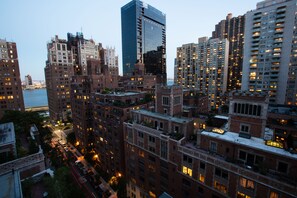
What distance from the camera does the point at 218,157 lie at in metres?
26.5

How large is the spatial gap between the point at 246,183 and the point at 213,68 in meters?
123

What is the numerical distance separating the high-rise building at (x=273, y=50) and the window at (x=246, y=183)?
99.8 meters

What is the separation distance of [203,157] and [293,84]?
104460 mm

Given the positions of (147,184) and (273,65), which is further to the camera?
(273,65)

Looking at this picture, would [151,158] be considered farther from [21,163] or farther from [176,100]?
[21,163]

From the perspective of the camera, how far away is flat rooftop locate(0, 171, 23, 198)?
15.8 metres

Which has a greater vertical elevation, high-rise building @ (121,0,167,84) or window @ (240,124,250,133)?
high-rise building @ (121,0,167,84)

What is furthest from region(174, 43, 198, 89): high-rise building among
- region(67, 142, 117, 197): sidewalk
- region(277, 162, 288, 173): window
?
region(277, 162, 288, 173): window

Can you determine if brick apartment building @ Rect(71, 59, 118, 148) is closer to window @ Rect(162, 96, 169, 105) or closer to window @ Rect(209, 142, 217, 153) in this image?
window @ Rect(162, 96, 169, 105)

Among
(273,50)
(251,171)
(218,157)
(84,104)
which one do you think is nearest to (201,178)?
(218,157)

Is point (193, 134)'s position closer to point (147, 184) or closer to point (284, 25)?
point (147, 184)

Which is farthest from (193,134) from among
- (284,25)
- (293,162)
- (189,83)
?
(189,83)

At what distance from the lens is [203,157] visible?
27.1 metres

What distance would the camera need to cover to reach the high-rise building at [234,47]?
147m
